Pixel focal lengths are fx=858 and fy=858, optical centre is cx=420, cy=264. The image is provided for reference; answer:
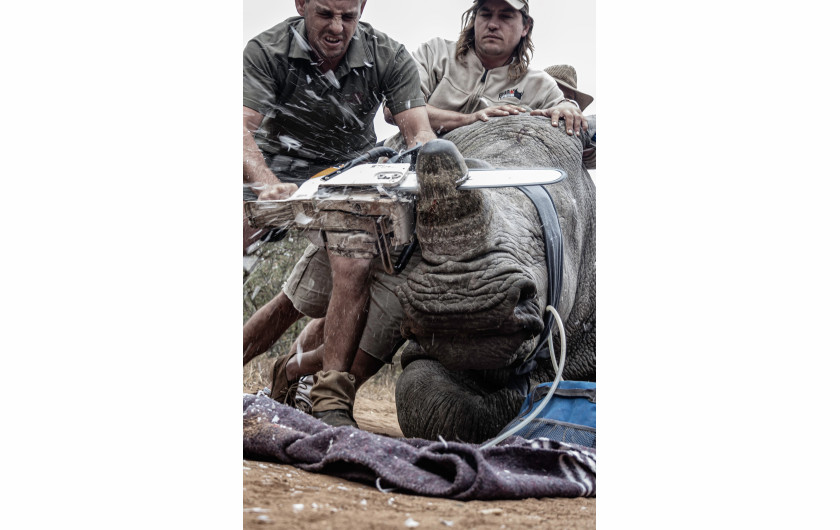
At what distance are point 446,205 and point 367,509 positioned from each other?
27.9 inches

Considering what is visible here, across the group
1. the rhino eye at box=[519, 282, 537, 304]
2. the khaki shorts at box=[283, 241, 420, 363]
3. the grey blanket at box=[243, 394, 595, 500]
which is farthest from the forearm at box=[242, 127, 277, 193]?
the rhino eye at box=[519, 282, 537, 304]

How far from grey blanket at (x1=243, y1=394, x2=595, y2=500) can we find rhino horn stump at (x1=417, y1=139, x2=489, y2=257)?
0.47 m

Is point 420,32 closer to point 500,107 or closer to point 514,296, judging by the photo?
point 500,107

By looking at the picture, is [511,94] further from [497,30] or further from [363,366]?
[363,366]

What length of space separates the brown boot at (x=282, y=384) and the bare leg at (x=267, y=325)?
0.07 metres

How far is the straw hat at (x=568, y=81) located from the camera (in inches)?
95.9

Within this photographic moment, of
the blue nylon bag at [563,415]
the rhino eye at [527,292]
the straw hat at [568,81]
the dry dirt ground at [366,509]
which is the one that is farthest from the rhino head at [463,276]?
the straw hat at [568,81]

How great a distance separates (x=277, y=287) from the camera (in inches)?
98.7

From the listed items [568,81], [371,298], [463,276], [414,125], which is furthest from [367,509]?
[568,81]

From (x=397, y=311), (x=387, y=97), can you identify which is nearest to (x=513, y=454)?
(x=397, y=311)

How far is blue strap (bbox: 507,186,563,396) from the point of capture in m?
2.30

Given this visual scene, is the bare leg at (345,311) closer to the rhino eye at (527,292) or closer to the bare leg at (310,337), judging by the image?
the bare leg at (310,337)

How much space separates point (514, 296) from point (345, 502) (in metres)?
0.62

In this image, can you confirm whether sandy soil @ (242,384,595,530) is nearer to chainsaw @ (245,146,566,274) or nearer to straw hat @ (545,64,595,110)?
chainsaw @ (245,146,566,274)
